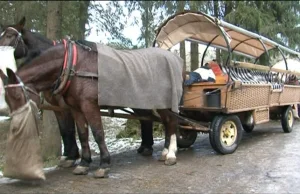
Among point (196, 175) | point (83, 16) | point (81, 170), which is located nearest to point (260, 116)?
point (196, 175)

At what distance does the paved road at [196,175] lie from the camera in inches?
191

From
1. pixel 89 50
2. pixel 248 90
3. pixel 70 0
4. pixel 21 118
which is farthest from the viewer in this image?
pixel 70 0

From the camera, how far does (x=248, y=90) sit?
23.1 feet

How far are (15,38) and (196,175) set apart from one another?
300 centimetres

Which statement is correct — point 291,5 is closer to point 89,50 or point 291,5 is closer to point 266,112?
point 266,112

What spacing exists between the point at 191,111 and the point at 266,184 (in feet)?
8.50

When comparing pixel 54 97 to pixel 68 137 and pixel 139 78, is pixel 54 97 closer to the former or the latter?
pixel 68 137

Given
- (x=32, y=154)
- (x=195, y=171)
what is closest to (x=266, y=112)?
(x=195, y=171)

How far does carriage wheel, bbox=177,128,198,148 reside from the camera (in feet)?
24.7

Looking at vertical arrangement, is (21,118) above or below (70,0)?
below

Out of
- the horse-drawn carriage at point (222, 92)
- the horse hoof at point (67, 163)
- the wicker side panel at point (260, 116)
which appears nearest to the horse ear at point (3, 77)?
the horse hoof at point (67, 163)

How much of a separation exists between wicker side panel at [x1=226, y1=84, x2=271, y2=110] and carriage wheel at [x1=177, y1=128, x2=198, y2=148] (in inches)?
47.3

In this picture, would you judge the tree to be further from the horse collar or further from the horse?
the horse collar

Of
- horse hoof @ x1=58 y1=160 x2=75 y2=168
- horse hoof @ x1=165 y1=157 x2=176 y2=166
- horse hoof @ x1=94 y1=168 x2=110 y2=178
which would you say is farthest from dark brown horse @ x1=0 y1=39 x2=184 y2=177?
horse hoof @ x1=165 y1=157 x2=176 y2=166
